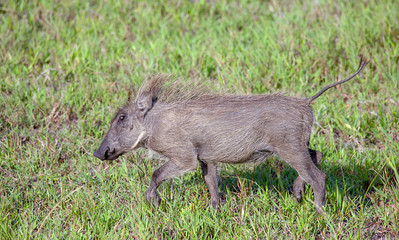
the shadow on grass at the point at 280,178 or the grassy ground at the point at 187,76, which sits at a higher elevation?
the grassy ground at the point at 187,76

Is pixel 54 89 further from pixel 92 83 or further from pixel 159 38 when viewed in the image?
pixel 159 38

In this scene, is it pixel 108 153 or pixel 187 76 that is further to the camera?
pixel 187 76

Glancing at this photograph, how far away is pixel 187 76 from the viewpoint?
579cm

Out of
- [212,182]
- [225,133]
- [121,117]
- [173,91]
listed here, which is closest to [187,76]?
[173,91]

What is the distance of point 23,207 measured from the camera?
404cm

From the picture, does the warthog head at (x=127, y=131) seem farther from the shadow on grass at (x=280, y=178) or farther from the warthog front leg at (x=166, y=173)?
the shadow on grass at (x=280, y=178)

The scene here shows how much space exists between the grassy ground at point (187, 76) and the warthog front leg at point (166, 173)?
7 centimetres

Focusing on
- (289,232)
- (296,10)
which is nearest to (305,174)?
(289,232)

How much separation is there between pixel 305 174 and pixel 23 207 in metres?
2.19

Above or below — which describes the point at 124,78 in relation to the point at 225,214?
above

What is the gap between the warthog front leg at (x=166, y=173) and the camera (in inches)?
151

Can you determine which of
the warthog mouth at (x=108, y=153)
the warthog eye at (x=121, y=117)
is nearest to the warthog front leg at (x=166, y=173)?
the warthog mouth at (x=108, y=153)

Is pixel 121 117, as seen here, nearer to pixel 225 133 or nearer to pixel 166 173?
pixel 166 173

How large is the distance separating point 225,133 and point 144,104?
0.68 meters
